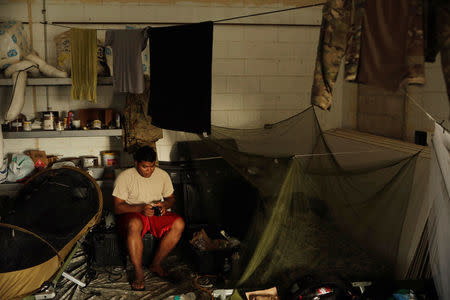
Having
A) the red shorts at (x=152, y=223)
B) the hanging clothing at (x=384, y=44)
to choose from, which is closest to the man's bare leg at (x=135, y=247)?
the red shorts at (x=152, y=223)

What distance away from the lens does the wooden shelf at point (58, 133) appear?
4324mm

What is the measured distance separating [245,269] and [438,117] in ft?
6.11

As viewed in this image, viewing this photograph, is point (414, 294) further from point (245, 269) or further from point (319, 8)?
point (319, 8)

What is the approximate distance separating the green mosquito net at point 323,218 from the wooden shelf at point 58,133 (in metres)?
1.25

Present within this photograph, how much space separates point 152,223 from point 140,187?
318mm

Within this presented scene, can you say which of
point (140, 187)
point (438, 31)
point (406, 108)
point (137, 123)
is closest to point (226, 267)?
point (140, 187)

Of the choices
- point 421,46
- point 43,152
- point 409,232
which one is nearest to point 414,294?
point 409,232

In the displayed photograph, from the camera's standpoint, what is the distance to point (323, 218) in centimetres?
326

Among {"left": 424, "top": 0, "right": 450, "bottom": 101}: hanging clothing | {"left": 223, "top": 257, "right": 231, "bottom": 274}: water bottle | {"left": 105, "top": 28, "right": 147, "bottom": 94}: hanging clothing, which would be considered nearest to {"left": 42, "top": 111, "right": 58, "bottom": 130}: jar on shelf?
{"left": 105, "top": 28, "right": 147, "bottom": 94}: hanging clothing

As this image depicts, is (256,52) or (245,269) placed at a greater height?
(256,52)

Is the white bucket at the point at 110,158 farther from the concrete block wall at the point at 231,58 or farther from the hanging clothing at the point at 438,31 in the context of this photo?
the hanging clothing at the point at 438,31

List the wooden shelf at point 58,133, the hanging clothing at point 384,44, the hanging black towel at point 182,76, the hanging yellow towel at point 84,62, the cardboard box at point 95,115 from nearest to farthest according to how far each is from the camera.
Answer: the hanging clothing at point 384,44 < the hanging black towel at point 182,76 < the hanging yellow towel at point 84,62 < the wooden shelf at point 58,133 < the cardboard box at point 95,115

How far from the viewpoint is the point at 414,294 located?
2490mm

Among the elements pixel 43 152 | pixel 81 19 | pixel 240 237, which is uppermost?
pixel 81 19
